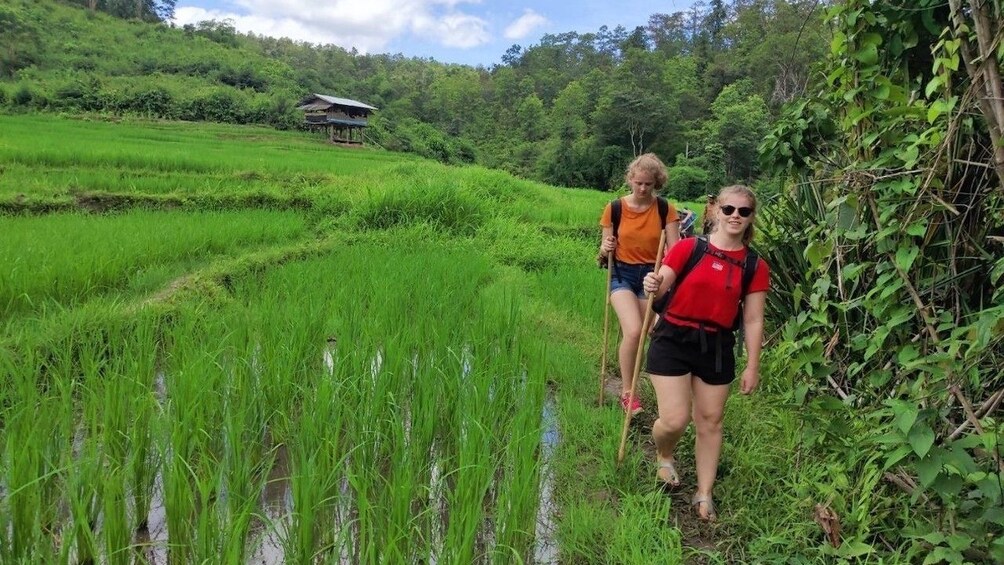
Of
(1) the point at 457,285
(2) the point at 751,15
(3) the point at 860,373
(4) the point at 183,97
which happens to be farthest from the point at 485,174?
(2) the point at 751,15

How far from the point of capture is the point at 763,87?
32.9 m

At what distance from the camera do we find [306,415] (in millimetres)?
2500

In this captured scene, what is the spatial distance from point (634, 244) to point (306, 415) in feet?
6.23

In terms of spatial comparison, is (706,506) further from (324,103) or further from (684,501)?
(324,103)

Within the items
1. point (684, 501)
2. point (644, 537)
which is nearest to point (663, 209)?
point (684, 501)

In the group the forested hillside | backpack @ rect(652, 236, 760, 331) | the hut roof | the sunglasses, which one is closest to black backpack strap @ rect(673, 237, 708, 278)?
backpack @ rect(652, 236, 760, 331)

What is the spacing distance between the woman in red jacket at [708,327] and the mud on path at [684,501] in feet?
0.20

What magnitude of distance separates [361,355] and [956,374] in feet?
8.59

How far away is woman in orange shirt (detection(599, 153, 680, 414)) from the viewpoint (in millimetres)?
3078

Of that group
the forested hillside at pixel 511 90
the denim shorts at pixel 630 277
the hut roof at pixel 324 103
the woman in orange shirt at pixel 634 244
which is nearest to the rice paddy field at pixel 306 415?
the woman in orange shirt at pixel 634 244

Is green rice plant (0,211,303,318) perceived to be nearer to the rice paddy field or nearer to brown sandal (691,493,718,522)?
the rice paddy field

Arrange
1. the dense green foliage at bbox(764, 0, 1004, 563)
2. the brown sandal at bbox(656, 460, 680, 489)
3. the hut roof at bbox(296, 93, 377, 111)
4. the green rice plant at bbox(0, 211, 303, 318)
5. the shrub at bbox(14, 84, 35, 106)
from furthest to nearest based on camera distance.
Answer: the hut roof at bbox(296, 93, 377, 111)
the shrub at bbox(14, 84, 35, 106)
the green rice plant at bbox(0, 211, 303, 318)
the brown sandal at bbox(656, 460, 680, 489)
the dense green foliage at bbox(764, 0, 1004, 563)

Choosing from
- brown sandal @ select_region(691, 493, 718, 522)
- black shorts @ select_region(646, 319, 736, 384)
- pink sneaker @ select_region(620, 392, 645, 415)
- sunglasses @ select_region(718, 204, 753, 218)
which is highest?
sunglasses @ select_region(718, 204, 753, 218)

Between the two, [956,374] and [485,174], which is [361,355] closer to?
[956,374]
